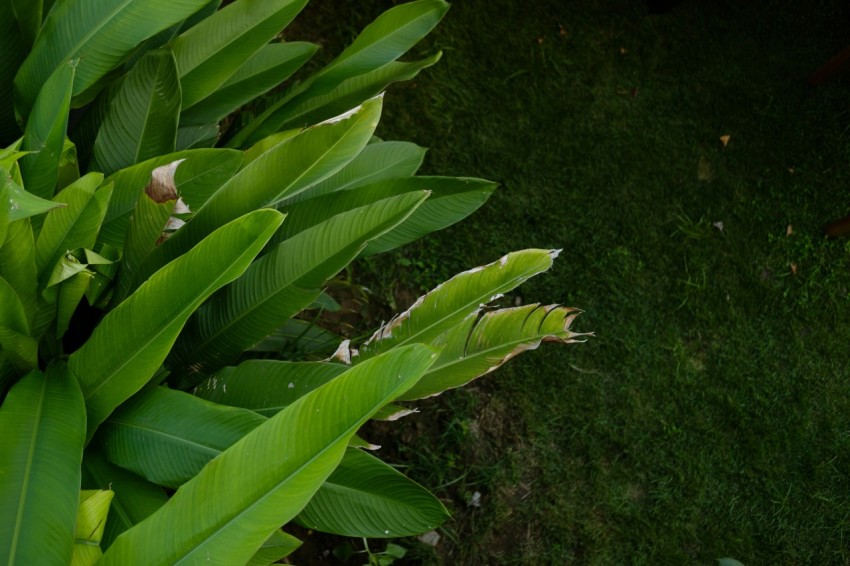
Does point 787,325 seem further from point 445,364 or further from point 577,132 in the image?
point 445,364

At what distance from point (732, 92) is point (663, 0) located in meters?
0.43

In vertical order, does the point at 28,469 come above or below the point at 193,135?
below

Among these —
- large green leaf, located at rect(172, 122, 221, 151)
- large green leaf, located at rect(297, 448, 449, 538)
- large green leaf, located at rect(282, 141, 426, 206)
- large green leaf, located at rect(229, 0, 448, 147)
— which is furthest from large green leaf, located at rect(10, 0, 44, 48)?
large green leaf, located at rect(297, 448, 449, 538)

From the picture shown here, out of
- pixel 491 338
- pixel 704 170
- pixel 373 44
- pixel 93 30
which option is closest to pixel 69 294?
pixel 93 30

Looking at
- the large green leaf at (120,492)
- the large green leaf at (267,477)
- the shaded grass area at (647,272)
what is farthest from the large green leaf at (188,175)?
the shaded grass area at (647,272)

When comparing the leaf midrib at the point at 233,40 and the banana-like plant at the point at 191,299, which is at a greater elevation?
the leaf midrib at the point at 233,40

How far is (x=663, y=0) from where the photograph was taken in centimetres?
262

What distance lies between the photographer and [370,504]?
3.94 ft

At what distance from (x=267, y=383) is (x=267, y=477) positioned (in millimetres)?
436

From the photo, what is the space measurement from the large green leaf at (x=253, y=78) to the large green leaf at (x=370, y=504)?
0.80m

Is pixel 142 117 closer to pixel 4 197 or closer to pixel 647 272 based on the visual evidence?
pixel 4 197

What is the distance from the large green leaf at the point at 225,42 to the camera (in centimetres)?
139

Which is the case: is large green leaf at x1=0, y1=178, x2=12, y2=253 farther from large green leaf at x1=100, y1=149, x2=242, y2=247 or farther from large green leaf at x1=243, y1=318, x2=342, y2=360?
large green leaf at x1=243, y1=318, x2=342, y2=360

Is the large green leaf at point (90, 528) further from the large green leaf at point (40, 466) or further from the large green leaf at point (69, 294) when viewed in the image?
the large green leaf at point (69, 294)
